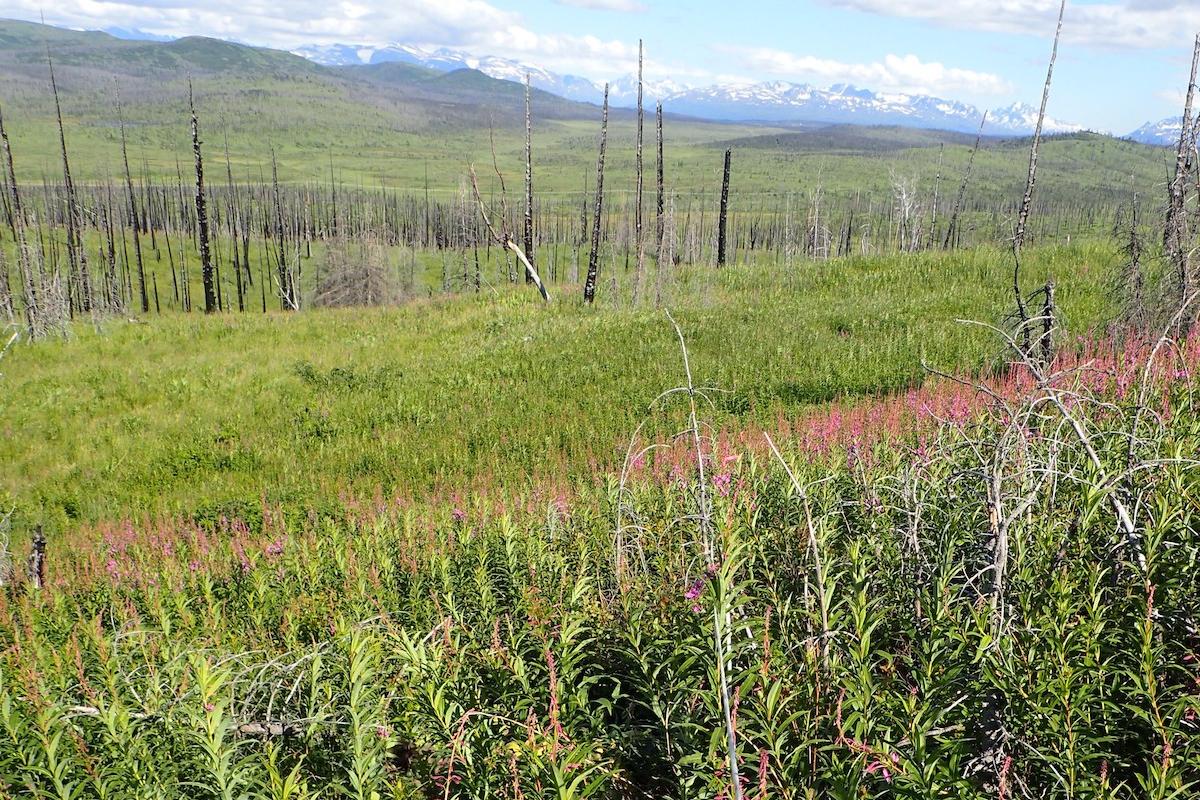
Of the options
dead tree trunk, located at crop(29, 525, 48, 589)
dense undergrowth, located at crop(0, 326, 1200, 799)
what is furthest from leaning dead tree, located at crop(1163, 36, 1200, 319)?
dead tree trunk, located at crop(29, 525, 48, 589)

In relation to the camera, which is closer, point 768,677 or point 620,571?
point 768,677

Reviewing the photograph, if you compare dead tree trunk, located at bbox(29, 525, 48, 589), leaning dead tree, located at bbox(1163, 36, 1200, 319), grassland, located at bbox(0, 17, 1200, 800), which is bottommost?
dead tree trunk, located at bbox(29, 525, 48, 589)

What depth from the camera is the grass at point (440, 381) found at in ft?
33.0

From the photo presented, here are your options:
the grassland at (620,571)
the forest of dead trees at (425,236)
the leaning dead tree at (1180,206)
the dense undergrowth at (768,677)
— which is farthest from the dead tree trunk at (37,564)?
the leaning dead tree at (1180,206)

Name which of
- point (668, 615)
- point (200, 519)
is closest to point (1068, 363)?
point (668, 615)

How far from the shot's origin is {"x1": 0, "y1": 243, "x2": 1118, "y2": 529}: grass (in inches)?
396

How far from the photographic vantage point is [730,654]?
76.5 inches

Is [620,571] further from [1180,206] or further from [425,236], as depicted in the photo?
[425,236]

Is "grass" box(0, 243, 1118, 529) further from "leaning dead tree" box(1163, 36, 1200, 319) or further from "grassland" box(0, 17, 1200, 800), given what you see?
"leaning dead tree" box(1163, 36, 1200, 319)

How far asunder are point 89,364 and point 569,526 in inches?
597

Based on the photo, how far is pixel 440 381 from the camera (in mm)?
13531

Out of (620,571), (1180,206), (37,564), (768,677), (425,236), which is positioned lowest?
(425,236)

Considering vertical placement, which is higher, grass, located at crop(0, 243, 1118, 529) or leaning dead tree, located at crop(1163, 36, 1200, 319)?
leaning dead tree, located at crop(1163, 36, 1200, 319)

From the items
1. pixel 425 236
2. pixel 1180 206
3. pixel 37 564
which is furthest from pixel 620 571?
pixel 425 236
